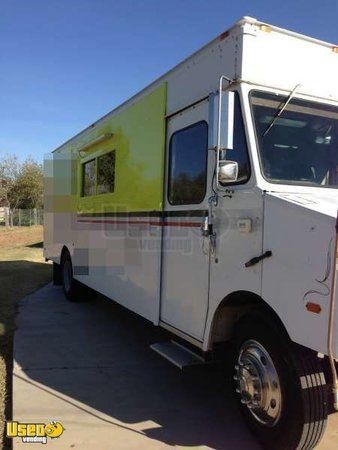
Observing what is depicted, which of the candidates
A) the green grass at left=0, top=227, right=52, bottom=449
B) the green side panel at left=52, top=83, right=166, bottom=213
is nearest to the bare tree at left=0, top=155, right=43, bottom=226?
the green grass at left=0, top=227, right=52, bottom=449

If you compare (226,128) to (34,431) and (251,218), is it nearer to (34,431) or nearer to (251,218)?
(251,218)

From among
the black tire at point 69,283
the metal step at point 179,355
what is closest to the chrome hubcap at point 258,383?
the metal step at point 179,355

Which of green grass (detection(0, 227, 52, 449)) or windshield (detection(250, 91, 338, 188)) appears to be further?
green grass (detection(0, 227, 52, 449))

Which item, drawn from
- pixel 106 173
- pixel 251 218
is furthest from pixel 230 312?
pixel 106 173

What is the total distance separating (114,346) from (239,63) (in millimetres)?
4113

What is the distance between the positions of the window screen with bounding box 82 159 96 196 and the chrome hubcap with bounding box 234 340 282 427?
4.59 m

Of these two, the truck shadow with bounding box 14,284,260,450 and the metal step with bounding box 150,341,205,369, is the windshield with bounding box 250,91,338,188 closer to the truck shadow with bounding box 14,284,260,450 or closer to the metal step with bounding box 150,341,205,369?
the metal step with bounding box 150,341,205,369

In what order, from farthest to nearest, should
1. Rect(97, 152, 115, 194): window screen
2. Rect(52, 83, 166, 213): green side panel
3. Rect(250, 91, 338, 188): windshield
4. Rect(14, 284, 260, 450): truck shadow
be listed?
1. Rect(97, 152, 115, 194): window screen
2. Rect(52, 83, 166, 213): green side panel
3. Rect(14, 284, 260, 450): truck shadow
4. Rect(250, 91, 338, 188): windshield

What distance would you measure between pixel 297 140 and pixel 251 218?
31.9 inches

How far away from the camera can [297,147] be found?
4012 mm

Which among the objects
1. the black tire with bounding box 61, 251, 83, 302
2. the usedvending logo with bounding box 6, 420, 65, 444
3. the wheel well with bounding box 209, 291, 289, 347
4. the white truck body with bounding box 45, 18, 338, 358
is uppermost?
the white truck body with bounding box 45, 18, 338, 358

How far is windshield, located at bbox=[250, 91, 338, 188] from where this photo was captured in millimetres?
3891

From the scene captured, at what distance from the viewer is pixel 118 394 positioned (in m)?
4.95

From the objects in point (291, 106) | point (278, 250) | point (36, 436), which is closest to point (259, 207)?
point (278, 250)
